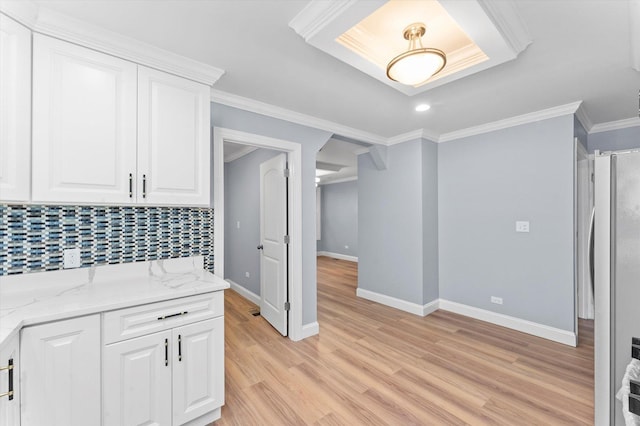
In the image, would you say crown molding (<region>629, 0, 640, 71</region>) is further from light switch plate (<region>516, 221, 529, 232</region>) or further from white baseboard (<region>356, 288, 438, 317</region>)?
white baseboard (<region>356, 288, 438, 317</region>)

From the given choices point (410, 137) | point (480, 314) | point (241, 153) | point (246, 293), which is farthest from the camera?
point (241, 153)

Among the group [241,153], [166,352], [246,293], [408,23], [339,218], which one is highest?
[408,23]

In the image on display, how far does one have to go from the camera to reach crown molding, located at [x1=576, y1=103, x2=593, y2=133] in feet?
9.35

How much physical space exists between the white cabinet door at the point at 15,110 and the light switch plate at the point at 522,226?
4.16 m

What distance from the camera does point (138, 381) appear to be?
1.52 meters

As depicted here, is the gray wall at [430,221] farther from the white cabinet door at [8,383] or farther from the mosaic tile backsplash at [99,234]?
the white cabinet door at [8,383]

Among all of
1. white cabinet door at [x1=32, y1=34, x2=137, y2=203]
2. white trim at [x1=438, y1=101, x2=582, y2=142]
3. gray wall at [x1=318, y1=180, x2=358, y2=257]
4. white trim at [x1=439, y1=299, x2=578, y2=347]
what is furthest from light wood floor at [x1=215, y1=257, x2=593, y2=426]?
gray wall at [x1=318, y1=180, x2=358, y2=257]

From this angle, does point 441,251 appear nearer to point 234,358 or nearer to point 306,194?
point 306,194

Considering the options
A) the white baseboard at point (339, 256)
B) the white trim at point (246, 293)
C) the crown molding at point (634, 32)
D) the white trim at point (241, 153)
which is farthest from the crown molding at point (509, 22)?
the white baseboard at point (339, 256)

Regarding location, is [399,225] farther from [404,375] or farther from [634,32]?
[634,32]

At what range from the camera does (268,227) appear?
3.44 meters

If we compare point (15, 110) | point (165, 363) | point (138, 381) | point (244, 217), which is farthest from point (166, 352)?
point (244, 217)

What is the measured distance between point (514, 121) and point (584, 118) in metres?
0.70

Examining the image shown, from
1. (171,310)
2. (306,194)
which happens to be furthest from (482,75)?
(171,310)
